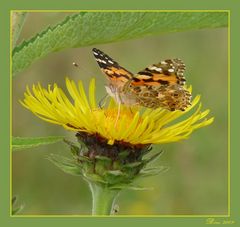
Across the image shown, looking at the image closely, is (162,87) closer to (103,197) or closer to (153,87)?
(153,87)

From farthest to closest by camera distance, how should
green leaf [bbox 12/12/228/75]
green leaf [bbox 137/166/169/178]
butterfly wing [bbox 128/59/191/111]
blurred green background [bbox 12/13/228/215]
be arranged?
1. blurred green background [bbox 12/13/228/215]
2. butterfly wing [bbox 128/59/191/111]
3. green leaf [bbox 137/166/169/178]
4. green leaf [bbox 12/12/228/75]

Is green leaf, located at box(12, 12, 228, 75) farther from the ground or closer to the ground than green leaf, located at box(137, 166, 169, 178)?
farther from the ground

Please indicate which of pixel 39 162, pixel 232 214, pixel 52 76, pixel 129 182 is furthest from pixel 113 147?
pixel 39 162

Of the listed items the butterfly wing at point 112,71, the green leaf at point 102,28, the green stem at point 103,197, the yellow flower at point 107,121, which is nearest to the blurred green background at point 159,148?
the butterfly wing at point 112,71

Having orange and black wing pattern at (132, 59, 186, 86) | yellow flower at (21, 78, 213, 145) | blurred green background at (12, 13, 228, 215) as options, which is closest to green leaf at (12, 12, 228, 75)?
yellow flower at (21, 78, 213, 145)

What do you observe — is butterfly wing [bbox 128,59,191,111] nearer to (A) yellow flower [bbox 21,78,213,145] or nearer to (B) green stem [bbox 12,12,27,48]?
(A) yellow flower [bbox 21,78,213,145]

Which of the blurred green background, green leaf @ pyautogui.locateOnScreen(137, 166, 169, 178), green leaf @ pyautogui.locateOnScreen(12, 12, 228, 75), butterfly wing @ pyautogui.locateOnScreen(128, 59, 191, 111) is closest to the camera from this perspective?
green leaf @ pyautogui.locateOnScreen(12, 12, 228, 75)
